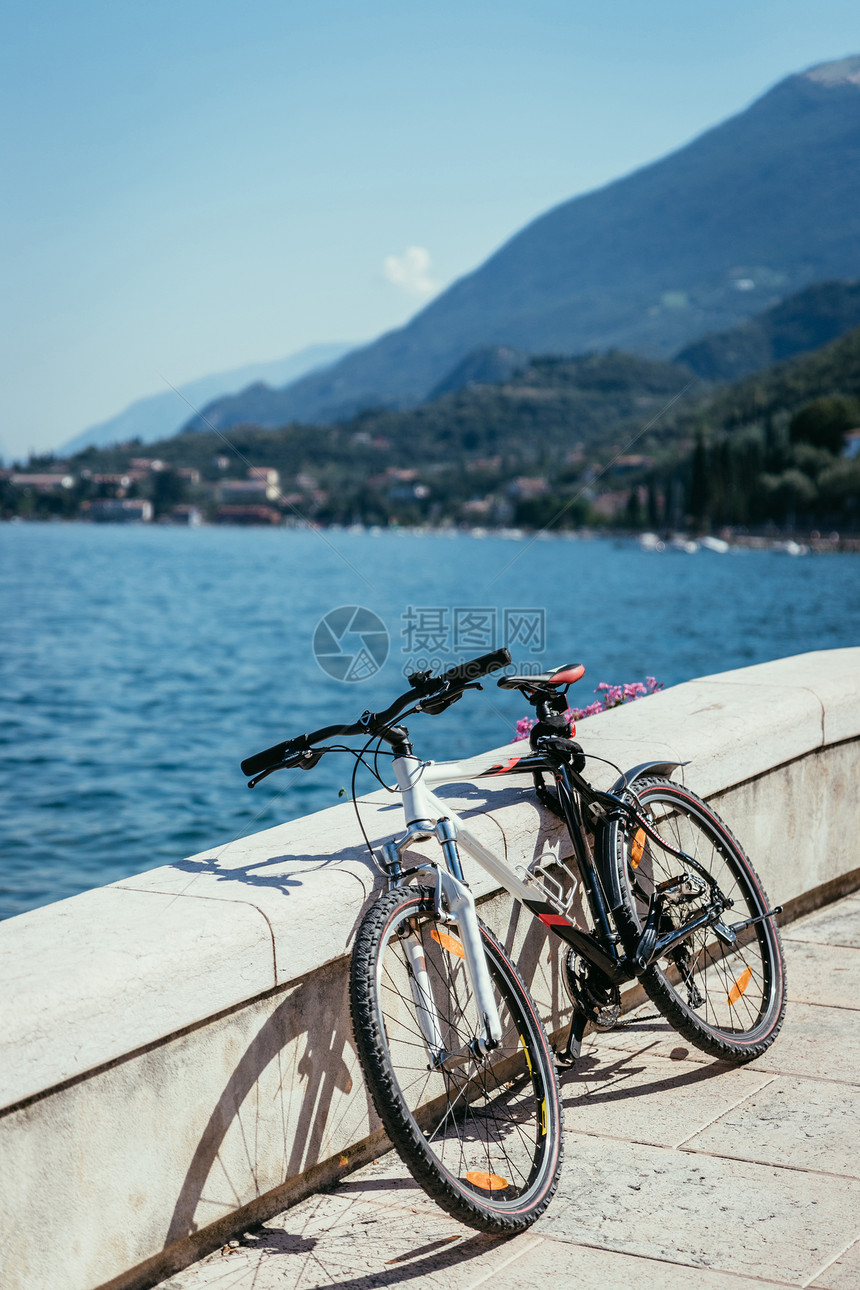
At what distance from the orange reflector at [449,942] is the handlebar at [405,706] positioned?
530 millimetres

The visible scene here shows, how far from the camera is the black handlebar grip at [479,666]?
Result: 2830 millimetres

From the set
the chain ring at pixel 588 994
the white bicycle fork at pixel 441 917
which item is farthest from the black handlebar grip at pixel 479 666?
the chain ring at pixel 588 994

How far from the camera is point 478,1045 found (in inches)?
110

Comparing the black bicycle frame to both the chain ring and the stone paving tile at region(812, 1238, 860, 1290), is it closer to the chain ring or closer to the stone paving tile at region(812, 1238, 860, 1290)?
the chain ring

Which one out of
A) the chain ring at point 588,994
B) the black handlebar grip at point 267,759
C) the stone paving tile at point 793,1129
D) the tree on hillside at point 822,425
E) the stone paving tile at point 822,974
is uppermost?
the tree on hillside at point 822,425

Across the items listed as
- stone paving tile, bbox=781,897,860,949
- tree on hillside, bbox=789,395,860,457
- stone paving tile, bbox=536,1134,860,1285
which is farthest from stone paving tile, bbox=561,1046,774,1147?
tree on hillside, bbox=789,395,860,457

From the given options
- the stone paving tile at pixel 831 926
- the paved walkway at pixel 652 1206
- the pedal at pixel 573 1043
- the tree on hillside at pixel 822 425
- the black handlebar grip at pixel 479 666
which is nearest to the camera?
the paved walkway at pixel 652 1206

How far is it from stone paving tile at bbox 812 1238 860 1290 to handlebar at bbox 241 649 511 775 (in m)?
1.46

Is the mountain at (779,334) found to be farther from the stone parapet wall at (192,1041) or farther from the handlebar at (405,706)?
the handlebar at (405,706)

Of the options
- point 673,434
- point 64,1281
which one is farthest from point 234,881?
point 673,434

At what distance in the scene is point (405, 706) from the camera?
9.61 feet

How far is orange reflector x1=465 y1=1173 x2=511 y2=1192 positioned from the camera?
8.84 ft

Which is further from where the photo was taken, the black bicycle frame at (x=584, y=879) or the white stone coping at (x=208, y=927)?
the black bicycle frame at (x=584, y=879)

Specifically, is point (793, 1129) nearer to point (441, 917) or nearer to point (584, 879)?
point (584, 879)
